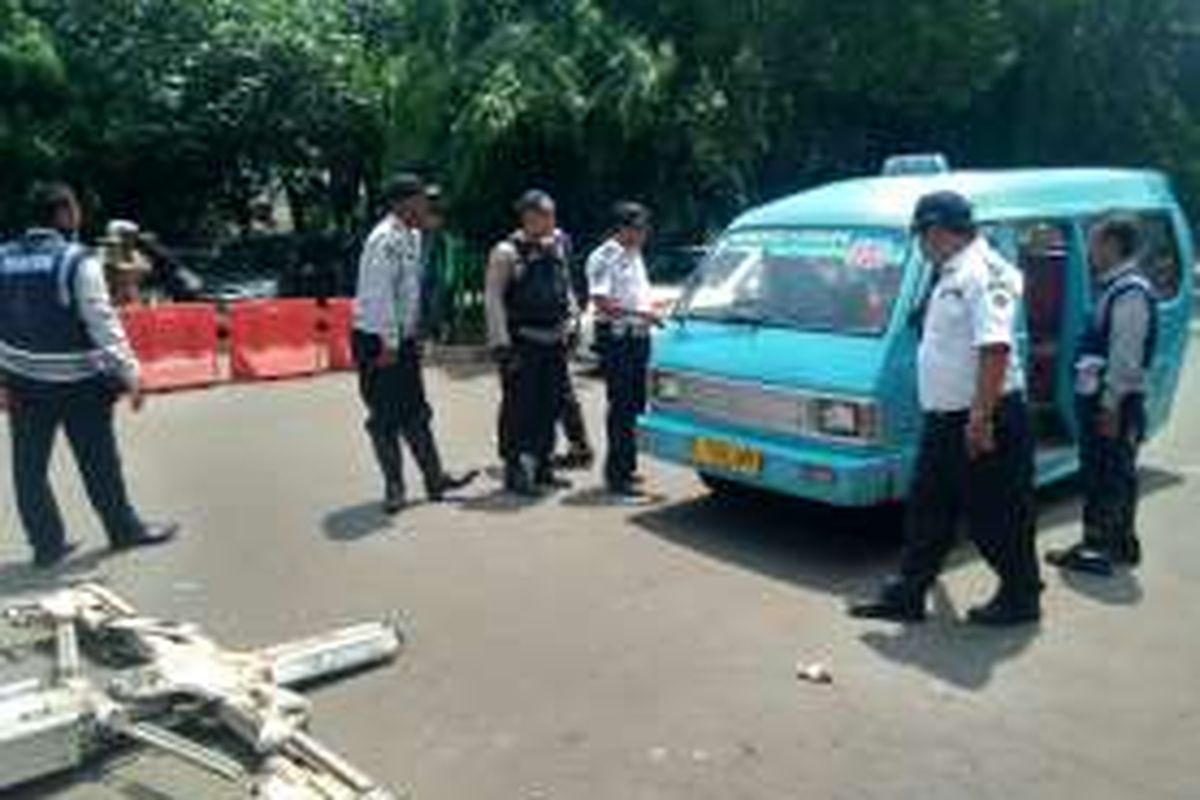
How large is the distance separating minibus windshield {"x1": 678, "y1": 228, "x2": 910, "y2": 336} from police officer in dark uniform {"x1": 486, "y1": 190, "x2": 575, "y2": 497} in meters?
0.86

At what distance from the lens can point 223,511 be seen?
9312mm

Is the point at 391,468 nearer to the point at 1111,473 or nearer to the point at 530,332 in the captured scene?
the point at 530,332

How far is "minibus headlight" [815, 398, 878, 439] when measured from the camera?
24.8ft

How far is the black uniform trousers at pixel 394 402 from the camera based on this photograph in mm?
8969

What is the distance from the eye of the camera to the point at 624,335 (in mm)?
9547

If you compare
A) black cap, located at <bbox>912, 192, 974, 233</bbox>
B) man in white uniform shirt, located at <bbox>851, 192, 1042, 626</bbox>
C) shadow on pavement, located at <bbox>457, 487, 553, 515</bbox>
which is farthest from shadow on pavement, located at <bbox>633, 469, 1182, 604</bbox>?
black cap, located at <bbox>912, 192, 974, 233</bbox>

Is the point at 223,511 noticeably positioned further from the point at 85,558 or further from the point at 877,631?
the point at 877,631

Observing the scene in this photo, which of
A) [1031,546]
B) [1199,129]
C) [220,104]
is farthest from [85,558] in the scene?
[1199,129]

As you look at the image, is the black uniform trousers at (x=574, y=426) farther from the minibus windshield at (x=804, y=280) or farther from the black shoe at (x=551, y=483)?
the minibus windshield at (x=804, y=280)

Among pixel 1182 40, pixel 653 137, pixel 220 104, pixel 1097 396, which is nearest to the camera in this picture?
pixel 1097 396

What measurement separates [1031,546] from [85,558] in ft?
15.6

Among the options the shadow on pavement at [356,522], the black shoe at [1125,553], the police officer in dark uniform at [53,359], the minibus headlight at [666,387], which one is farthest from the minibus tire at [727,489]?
the police officer in dark uniform at [53,359]

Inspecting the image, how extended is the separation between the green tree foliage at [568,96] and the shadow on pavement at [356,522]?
8.21 m

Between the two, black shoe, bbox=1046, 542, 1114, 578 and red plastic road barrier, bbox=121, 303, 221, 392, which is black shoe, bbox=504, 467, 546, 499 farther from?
red plastic road barrier, bbox=121, 303, 221, 392
